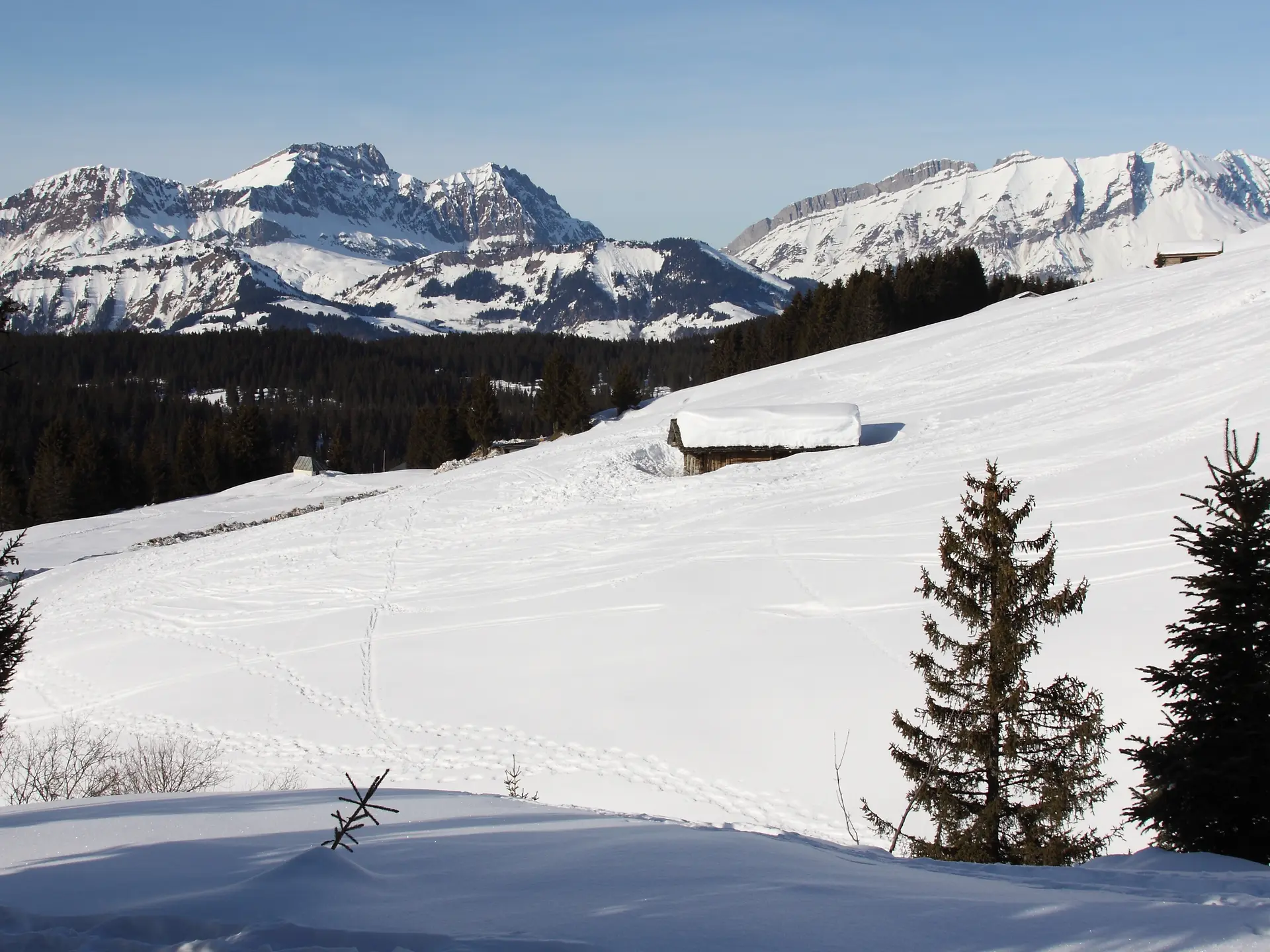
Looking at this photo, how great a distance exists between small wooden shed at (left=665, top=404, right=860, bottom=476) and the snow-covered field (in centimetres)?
105

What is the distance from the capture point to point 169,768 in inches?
538

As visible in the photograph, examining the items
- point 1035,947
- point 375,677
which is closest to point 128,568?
point 375,677

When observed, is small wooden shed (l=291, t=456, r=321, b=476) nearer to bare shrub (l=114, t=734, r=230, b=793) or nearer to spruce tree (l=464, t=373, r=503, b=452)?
spruce tree (l=464, t=373, r=503, b=452)

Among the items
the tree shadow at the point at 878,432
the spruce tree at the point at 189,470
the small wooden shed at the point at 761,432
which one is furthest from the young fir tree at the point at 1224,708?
the spruce tree at the point at 189,470

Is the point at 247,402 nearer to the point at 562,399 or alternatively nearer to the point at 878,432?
the point at 562,399

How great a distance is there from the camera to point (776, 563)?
76.9 ft

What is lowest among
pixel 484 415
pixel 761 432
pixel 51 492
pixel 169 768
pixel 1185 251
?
pixel 169 768

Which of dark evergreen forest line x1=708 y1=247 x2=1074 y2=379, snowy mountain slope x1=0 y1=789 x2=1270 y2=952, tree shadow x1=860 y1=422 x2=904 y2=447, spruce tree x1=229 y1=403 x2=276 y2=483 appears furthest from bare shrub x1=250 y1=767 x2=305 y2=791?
spruce tree x1=229 y1=403 x2=276 y2=483

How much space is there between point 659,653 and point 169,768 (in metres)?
9.42

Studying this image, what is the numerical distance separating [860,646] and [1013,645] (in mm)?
7515

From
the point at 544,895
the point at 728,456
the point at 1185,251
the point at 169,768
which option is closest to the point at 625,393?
the point at 728,456

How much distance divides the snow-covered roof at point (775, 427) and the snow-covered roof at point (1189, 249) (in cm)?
4608

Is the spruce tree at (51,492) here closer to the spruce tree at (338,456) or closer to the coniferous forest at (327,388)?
the coniferous forest at (327,388)

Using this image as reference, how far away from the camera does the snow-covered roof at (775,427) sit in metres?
33.8
